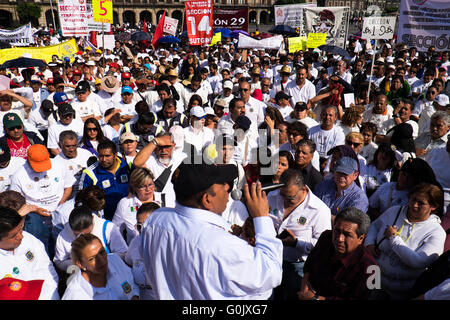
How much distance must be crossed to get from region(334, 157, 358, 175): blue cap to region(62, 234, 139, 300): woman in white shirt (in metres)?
2.24

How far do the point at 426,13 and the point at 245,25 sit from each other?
1017 centimetres

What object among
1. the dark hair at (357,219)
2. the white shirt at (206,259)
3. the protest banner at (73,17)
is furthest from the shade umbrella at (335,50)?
the white shirt at (206,259)

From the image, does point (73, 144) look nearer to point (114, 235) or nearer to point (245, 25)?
point (114, 235)

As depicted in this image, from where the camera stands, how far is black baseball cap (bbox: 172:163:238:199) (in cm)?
186

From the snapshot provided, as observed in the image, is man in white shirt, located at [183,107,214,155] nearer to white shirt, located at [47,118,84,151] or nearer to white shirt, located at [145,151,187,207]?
white shirt, located at [145,151,187,207]

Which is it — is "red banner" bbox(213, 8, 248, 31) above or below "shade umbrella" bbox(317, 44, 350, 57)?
above

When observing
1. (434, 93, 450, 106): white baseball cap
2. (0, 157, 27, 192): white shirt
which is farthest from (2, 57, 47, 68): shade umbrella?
(434, 93, 450, 106): white baseball cap

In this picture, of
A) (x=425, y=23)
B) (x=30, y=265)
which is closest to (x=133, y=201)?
(x=30, y=265)

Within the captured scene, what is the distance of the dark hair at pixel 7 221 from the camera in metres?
2.75

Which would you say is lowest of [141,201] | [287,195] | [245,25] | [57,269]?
[57,269]

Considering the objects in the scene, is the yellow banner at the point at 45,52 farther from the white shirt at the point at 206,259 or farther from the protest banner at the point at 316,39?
the white shirt at the point at 206,259

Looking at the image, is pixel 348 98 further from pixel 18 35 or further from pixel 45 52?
pixel 18 35
